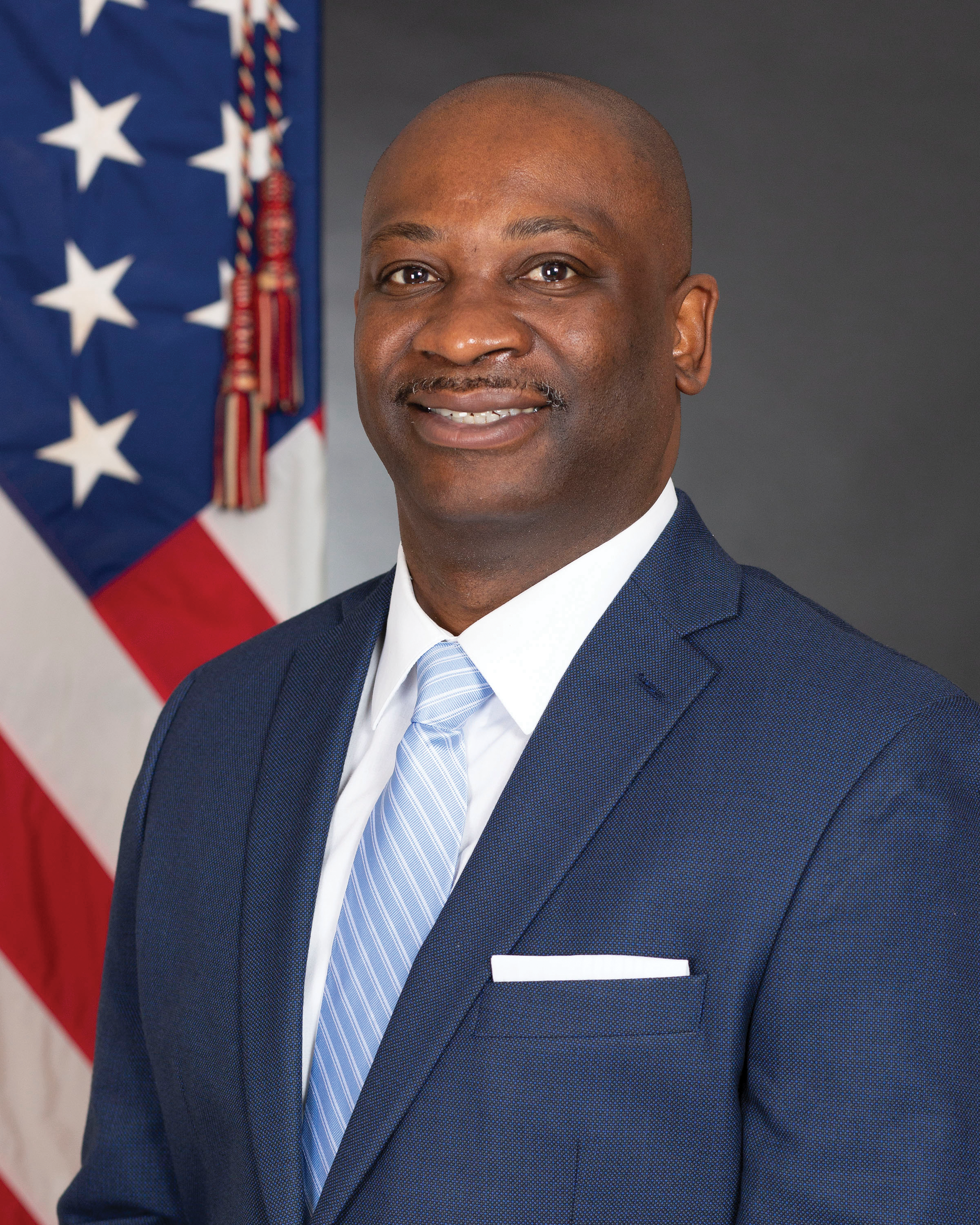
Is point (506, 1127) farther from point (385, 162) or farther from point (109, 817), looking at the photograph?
point (109, 817)

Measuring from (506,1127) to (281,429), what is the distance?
1600mm

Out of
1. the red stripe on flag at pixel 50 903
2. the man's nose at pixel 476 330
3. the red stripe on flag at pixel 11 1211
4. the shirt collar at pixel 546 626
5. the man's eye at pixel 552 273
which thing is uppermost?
the man's eye at pixel 552 273

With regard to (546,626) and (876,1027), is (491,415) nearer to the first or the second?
(546,626)

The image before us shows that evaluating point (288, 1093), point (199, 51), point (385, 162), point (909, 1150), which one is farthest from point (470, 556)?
point (199, 51)

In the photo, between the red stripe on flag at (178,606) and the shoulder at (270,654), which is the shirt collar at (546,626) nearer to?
the shoulder at (270,654)

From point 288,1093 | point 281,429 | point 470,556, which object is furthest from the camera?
point 281,429

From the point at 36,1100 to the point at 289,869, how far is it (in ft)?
4.54

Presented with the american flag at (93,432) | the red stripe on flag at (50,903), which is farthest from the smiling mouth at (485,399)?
the red stripe on flag at (50,903)

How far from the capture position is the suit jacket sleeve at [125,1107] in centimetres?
130

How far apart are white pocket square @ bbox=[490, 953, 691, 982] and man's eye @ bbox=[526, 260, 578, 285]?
1.85ft

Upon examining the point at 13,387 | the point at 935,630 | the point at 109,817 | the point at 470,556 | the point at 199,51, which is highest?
the point at 199,51

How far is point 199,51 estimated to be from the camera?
2285mm

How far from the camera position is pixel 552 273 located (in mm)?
1135

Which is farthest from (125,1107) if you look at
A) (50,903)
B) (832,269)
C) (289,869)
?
(832,269)
